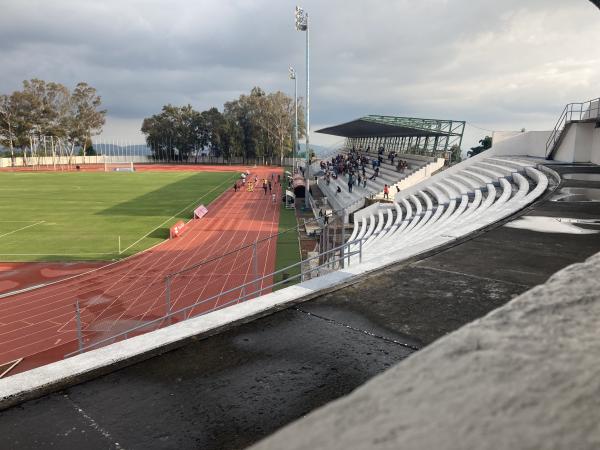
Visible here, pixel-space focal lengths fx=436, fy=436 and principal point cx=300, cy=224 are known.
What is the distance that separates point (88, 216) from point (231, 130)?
70.9 metres

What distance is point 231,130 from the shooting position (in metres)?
99.6

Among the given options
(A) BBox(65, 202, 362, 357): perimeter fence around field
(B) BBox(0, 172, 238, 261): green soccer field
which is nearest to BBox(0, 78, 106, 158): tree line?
(B) BBox(0, 172, 238, 261): green soccer field

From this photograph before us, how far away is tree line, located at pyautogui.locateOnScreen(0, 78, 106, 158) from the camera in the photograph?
3292 inches

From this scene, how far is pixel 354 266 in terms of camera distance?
23.2 feet

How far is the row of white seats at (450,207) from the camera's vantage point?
35.6 feet

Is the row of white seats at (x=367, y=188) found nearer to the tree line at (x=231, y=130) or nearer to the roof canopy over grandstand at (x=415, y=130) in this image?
the roof canopy over grandstand at (x=415, y=130)

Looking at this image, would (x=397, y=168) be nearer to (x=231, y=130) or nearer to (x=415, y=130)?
(x=415, y=130)

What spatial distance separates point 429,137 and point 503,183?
23.2m

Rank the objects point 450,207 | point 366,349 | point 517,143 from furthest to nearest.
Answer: point 517,143, point 450,207, point 366,349

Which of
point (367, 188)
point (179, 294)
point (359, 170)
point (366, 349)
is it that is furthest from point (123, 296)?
point (359, 170)

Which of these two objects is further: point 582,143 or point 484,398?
point 582,143

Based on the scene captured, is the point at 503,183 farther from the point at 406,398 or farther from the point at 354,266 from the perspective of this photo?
the point at 406,398

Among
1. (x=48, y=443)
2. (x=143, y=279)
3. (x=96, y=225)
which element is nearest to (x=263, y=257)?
(x=143, y=279)

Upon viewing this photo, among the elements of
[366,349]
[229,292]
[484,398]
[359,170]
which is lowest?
[229,292]
